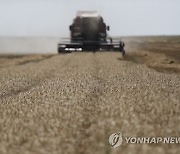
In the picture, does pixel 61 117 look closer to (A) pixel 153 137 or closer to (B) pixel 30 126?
(B) pixel 30 126

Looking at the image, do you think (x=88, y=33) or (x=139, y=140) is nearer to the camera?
(x=139, y=140)

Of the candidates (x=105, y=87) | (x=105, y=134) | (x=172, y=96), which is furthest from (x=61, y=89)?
(x=105, y=134)

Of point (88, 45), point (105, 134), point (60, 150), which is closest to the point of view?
point (60, 150)

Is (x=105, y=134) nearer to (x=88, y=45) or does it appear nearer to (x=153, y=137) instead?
(x=153, y=137)

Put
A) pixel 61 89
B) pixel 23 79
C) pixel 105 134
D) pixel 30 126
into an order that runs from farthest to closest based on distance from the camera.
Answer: pixel 23 79 → pixel 61 89 → pixel 30 126 → pixel 105 134

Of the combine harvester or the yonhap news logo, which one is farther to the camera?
the combine harvester

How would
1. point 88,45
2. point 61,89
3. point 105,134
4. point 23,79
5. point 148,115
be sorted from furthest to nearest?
point 88,45 → point 23,79 → point 61,89 → point 148,115 → point 105,134

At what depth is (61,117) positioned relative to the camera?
13.4 metres

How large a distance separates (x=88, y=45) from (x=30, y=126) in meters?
42.9

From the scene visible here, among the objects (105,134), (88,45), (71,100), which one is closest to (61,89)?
(71,100)

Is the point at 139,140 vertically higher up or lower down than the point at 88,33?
higher up

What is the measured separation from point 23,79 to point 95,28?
99.3 ft

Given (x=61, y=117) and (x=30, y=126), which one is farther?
(x=61, y=117)

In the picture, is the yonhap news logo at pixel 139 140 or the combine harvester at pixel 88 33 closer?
the yonhap news logo at pixel 139 140
